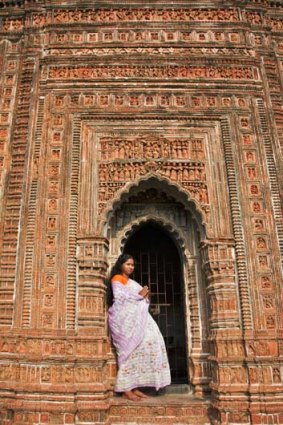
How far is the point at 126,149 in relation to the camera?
30.4 feet

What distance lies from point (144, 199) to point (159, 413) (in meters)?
4.54

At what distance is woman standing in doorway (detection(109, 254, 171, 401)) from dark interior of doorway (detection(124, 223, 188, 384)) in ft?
2.75

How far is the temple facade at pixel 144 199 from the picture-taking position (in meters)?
7.77

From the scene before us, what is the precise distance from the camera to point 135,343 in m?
8.35

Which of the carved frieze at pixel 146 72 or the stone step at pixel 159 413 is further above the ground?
the carved frieze at pixel 146 72

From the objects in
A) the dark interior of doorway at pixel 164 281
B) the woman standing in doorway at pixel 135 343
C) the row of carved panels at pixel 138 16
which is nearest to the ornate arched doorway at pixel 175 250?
the dark interior of doorway at pixel 164 281

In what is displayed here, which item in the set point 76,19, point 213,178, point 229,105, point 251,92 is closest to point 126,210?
point 213,178

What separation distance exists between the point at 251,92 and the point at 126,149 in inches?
133

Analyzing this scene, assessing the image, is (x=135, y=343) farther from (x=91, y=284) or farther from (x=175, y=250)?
(x=175, y=250)

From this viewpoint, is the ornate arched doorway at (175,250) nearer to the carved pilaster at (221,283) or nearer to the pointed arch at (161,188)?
the pointed arch at (161,188)

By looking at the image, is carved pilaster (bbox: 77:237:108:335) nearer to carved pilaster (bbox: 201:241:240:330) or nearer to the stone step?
the stone step

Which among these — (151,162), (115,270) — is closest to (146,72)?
(151,162)

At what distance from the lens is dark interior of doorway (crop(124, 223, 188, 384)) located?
369 inches

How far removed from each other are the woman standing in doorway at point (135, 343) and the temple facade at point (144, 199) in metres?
0.30
